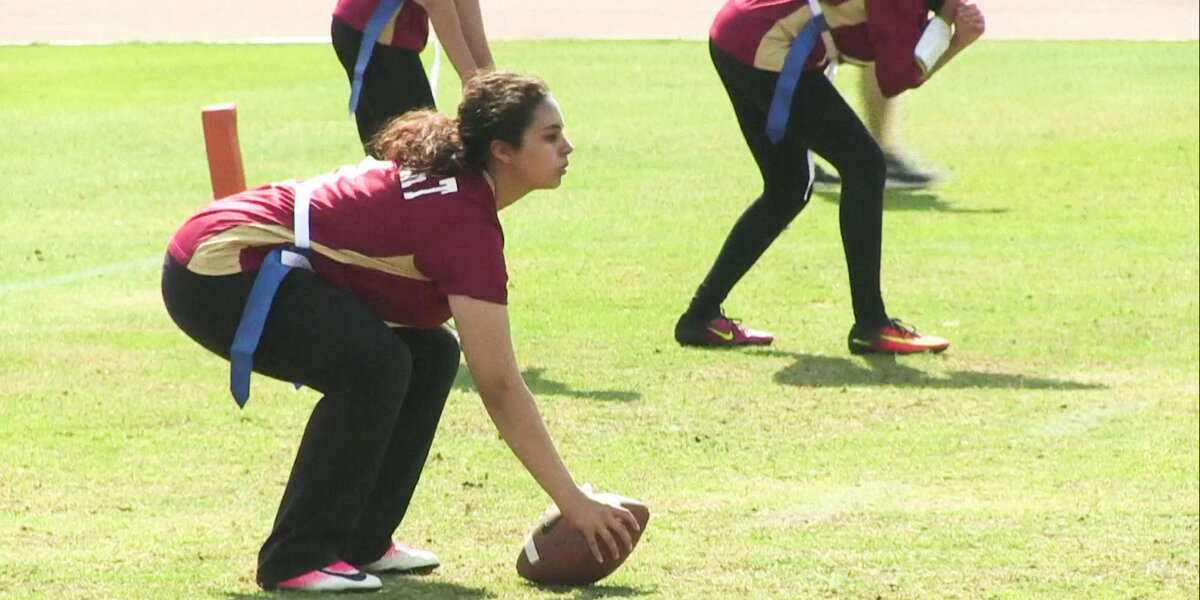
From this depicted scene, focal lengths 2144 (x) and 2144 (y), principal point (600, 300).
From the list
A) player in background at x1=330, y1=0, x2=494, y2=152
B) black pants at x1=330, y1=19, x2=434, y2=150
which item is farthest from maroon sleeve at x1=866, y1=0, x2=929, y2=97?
black pants at x1=330, y1=19, x2=434, y2=150

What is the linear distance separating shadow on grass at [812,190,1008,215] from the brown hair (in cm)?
744

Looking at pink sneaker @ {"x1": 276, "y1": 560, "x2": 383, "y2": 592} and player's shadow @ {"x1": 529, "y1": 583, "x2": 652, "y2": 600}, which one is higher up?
pink sneaker @ {"x1": 276, "y1": 560, "x2": 383, "y2": 592}

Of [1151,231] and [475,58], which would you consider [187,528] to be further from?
[1151,231]

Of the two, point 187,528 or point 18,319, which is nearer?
point 187,528

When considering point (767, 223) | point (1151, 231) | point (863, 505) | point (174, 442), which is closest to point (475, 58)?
point (767, 223)

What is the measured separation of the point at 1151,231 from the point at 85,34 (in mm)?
6521

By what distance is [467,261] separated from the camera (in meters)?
4.99

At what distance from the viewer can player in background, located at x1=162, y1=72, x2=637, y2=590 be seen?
16.5 ft

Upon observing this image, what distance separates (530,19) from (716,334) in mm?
10810

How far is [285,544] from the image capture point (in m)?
5.27

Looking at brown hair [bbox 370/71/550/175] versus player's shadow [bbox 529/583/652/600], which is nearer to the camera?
brown hair [bbox 370/71/550/175]

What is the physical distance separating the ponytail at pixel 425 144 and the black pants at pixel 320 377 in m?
0.36

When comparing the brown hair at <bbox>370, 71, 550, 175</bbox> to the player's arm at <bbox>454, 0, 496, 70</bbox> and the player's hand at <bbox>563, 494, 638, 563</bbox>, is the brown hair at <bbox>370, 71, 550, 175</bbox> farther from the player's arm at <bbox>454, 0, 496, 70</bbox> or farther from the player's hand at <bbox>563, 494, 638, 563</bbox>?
the player's arm at <bbox>454, 0, 496, 70</bbox>

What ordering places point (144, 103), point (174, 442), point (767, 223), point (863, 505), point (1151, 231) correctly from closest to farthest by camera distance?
point (863, 505) < point (174, 442) < point (767, 223) < point (1151, 231) < point (144, 103)
